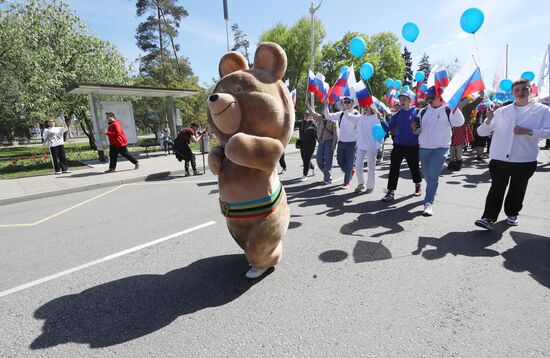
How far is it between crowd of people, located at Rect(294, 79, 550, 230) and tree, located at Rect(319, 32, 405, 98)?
30.2 metres

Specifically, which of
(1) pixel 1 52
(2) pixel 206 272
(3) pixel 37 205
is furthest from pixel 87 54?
(2) pixel 206 272

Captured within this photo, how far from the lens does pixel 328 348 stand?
→ 1986 millimetres

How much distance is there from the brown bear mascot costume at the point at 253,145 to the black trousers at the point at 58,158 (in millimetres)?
9254

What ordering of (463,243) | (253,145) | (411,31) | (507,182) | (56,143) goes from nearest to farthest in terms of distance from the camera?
(253,145)
(463,243)
(507,182)
(411,31)
(56,143)

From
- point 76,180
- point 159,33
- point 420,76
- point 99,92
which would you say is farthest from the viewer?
point 159,33

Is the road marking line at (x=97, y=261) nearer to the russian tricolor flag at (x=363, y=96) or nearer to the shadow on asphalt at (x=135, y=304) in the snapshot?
the shadow on asphalt at (x=135, y=304)

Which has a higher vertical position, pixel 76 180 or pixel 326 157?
pixel 326 157

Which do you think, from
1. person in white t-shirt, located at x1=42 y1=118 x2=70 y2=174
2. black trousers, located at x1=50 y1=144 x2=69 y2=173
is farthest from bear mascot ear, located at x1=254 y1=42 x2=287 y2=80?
black trousers, located at x1=50 y1=144 x2=69 y2=173

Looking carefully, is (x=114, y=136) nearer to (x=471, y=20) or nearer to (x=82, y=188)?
(x=82, y=188)

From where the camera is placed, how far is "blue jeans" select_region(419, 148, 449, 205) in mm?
4402

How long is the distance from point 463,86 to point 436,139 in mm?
905

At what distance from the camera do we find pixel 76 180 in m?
8.38

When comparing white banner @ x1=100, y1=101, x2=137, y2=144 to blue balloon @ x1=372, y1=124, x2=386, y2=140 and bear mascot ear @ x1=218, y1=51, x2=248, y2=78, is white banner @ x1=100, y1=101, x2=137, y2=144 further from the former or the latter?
bear mascot ear @ x1=218, y1=51, x2=248, y2=78

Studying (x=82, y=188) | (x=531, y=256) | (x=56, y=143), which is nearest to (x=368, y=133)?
(x=531, y=256)
